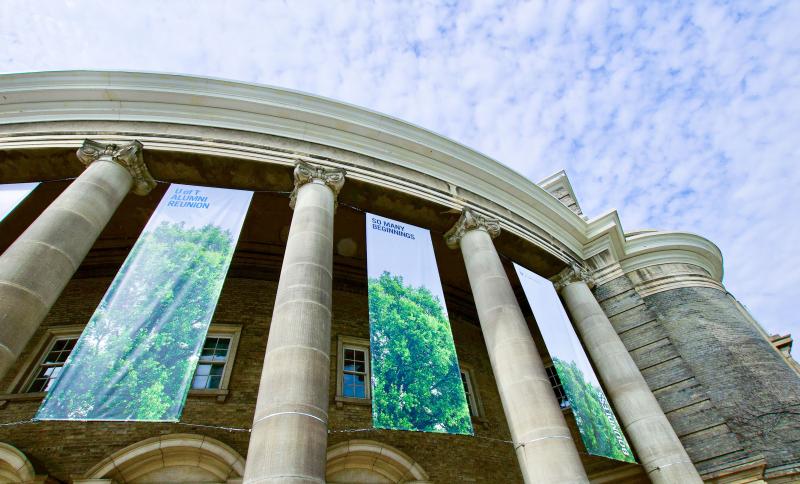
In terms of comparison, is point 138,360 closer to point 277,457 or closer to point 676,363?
point 277,457

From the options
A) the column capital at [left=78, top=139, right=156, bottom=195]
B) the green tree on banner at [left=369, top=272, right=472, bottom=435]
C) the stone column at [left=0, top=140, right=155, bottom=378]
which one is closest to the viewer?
the stone column at [left=0, top=140, right=155, bottom=378]

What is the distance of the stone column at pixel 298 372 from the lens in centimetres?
532

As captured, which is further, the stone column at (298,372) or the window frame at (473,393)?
the window frame at (473,393)

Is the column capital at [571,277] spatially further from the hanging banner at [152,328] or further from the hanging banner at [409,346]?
the hanging banner at [152,328]

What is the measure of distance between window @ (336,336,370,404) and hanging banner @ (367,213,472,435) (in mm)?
4117

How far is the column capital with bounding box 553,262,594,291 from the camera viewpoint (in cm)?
1404

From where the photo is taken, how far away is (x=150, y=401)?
657cm

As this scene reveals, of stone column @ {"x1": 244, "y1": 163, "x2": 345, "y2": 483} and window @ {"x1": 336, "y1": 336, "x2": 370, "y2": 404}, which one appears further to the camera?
window @ {"x1": 336, "y1": 336, "x2": 370, "y2": 404}

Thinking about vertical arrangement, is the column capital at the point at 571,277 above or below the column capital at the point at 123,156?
below

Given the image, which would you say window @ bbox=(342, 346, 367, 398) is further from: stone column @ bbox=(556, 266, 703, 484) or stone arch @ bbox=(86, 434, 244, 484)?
stone column @ bbox=(556, 266, 703, 484)

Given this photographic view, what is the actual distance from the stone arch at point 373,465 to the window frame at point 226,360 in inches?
125

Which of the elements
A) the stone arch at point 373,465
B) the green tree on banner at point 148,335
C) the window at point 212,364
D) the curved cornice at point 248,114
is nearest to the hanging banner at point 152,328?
the green tree on banner at point 148,335

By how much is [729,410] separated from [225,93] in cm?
→ 1514

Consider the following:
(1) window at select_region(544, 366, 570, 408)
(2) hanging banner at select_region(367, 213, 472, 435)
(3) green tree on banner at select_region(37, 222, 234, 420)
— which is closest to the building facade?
(3) green tree on banner at select_region(37, 222, 234, 420)
